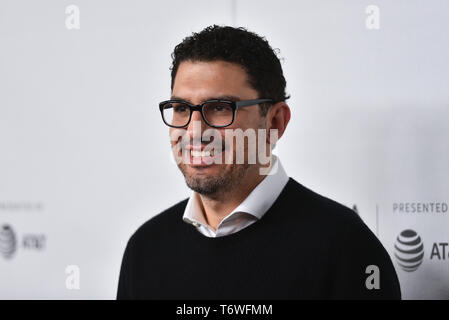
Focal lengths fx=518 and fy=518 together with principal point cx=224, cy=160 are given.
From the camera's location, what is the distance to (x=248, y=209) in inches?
45.4

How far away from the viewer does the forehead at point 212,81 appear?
44.4 inches

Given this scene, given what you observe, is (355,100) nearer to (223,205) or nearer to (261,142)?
(261,142)

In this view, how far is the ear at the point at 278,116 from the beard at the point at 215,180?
0.40 feet

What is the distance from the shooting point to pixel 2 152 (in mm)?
1700

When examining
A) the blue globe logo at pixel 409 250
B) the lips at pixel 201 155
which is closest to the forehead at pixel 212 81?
the lips at pixel 201 155

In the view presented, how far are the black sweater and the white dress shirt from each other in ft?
0.05

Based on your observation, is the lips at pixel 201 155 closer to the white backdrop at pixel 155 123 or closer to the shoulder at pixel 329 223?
the shoulder at pixel 329 223

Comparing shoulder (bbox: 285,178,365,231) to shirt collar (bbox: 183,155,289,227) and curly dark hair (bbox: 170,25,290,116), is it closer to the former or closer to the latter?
shirt collar (bbox: 183,155,289,227)

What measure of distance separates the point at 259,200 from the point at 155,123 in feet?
1.88

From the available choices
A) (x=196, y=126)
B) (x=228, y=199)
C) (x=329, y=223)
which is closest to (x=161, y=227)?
(x=228, y=199)

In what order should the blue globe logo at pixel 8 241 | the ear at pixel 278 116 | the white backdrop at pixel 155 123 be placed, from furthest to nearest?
the blue globe logo at pixel 8 241 → the white backdrop at pixel 155 123 → the ear at pixel 278 116

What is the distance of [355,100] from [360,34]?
19 centimetres

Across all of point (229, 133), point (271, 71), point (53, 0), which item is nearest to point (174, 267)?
point (229, 133)
